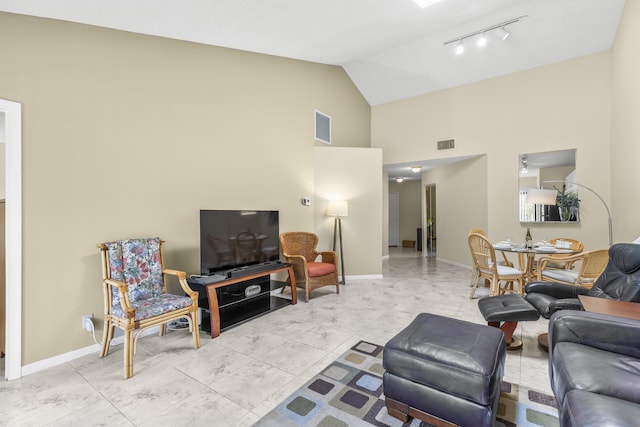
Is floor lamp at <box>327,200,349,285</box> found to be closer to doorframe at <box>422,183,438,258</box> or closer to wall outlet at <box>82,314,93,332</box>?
wall outlet at <box>82,314,93,332</box>

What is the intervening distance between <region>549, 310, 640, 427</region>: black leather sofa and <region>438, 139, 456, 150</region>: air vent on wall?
4687 mm

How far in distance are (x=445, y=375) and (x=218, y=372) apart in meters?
1.71

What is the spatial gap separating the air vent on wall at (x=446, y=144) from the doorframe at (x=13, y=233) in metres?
6.19

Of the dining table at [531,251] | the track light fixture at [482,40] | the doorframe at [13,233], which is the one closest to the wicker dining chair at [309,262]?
the dining table at [531,251]

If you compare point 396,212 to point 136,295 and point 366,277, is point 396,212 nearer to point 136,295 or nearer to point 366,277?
point 366,277

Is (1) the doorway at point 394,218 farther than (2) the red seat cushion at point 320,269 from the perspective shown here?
Yes

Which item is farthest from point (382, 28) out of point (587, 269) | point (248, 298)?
point (248, 298)

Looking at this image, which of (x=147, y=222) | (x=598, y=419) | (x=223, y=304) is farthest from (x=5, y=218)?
(x=598, y=419)

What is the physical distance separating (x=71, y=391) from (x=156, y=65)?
10.3 ft

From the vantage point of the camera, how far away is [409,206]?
33.7 feet

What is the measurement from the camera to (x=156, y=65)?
3223 mm

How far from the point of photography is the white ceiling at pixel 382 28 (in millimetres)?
2941

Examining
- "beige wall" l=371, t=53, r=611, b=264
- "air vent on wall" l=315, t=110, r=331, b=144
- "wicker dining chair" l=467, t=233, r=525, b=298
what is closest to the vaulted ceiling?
"beige wall" l=371, t=53, r=611, b=264

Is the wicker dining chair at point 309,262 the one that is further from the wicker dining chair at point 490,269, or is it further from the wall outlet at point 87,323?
the wall outlet at point 87,323
